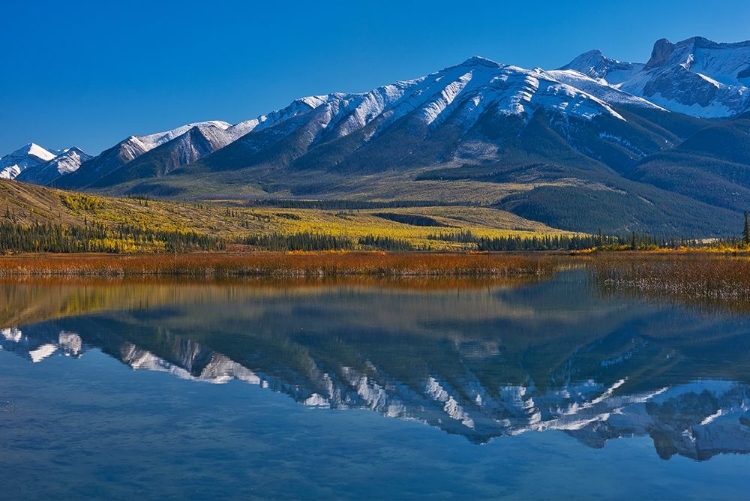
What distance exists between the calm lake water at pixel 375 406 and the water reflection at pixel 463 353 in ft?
0.31

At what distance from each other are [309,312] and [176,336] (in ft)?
31.6

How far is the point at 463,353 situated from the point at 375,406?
8.24 metres

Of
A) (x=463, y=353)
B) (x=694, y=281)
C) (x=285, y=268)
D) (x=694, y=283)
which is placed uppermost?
(x=285, y=268)

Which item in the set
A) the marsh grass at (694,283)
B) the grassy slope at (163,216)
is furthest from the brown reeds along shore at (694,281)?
the grassy slope at (163,216)

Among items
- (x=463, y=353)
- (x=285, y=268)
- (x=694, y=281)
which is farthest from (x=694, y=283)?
(x=285, y=268)

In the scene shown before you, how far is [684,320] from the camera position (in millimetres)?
35094

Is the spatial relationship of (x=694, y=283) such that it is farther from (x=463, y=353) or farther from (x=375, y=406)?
(x=375, y=406)

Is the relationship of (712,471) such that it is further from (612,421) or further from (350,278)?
(350,278)

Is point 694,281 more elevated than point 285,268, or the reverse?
point 285,268

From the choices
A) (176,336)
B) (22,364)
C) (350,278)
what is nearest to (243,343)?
(176,336)

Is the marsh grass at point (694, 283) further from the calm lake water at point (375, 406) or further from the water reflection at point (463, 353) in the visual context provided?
the calm lake water at point (375, 406)

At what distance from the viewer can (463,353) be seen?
1051 inches

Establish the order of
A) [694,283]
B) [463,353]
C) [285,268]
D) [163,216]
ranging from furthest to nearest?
[163,216] → [285,268] → [694,283] → [463,353]

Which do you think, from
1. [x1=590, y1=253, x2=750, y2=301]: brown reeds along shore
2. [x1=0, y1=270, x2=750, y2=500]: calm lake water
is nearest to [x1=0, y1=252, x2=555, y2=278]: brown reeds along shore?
[x1=590, y1=253, x2=750, y2=301]: brown reeds along shore
